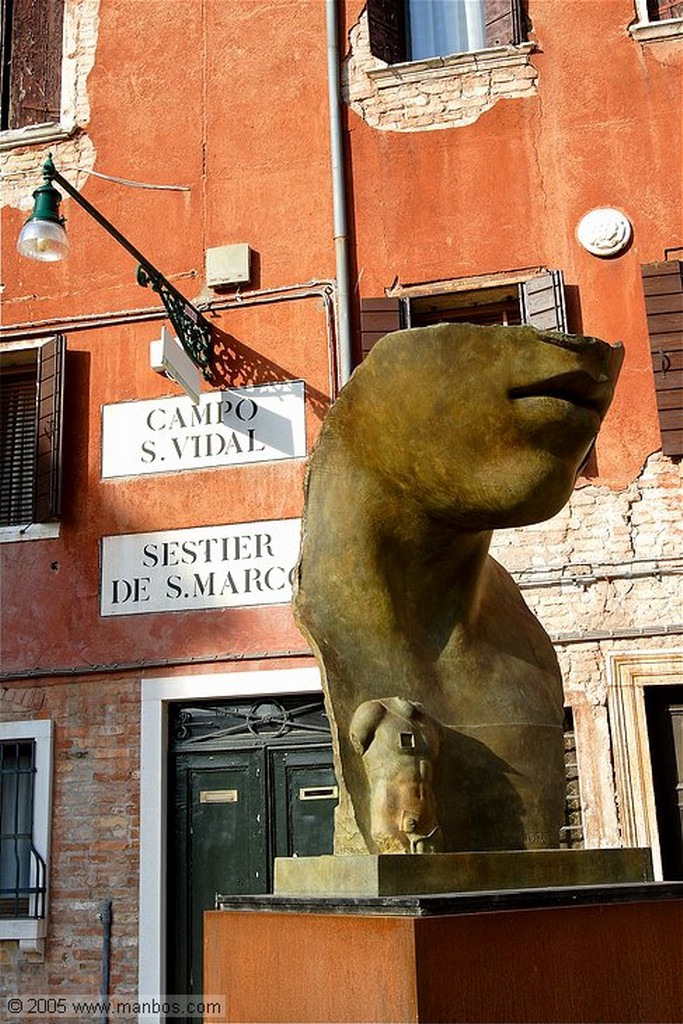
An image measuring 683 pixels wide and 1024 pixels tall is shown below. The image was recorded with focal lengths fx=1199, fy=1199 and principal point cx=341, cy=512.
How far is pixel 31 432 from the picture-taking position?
7.86m

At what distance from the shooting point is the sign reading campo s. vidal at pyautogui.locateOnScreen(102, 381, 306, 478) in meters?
7.20

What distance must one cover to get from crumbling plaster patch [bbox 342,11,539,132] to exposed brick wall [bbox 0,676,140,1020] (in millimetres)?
3882

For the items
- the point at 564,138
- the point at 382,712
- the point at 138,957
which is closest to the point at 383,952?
the point at 382,712

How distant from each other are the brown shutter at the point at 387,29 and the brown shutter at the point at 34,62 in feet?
7.38

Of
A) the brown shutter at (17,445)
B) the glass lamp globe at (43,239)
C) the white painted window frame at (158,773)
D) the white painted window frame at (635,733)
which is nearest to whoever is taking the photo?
the white painted window frame at (635,733)

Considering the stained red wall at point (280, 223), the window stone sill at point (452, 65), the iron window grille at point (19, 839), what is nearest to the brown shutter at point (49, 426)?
the stained red wall at point (280, 223)

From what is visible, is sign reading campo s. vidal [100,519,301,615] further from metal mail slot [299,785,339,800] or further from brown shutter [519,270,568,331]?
brown shutter [519,270,568,331]

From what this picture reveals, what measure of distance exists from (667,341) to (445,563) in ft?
16.0

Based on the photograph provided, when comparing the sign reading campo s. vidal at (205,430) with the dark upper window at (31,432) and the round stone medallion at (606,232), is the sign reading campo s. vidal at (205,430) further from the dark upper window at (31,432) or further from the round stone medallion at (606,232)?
the round stone medallion at (606,232)

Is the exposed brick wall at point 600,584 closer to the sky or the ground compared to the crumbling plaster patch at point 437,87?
closer to the ground

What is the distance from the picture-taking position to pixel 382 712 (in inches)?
81.9

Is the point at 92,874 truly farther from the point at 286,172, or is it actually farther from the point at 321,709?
the point at 286,172

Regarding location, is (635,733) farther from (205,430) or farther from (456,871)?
(456,871)

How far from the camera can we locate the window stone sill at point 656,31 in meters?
7.20
